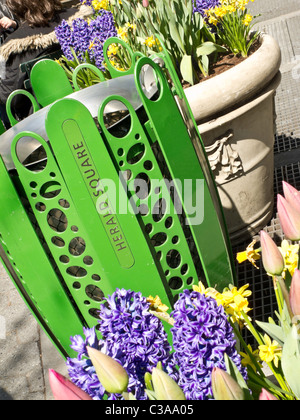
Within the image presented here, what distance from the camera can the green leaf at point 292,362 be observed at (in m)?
1.13

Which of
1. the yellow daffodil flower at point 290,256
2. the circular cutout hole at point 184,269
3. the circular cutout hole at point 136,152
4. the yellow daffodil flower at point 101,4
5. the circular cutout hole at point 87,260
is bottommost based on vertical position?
the circular cutout hole at point 184,269

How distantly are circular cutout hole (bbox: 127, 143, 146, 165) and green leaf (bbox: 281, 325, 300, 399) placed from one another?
80cm

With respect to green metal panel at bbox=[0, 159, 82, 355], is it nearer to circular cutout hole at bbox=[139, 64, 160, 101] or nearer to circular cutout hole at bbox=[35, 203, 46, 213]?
circular cutout hole at bbox=[35, 203, 46, 213]

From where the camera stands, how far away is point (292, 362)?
1.14 metres

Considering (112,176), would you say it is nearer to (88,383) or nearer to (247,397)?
(88,383)

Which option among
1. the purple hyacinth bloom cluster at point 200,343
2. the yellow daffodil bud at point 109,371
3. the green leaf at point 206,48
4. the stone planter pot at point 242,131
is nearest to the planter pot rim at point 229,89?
the stone planter pot at point 242,131

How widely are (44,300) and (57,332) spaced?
0.49ft

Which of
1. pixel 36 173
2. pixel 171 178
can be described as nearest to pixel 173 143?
pixel 171 178

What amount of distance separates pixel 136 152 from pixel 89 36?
1857mm

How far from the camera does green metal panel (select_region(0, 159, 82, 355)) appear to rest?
171 cm

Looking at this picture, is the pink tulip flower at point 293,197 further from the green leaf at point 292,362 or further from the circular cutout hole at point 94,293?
the circular cutout hole at point 94,293

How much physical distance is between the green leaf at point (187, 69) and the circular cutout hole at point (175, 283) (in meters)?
1.30

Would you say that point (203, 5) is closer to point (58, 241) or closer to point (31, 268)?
point (58, 241)

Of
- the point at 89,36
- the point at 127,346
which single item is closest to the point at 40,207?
the point at 127,346
